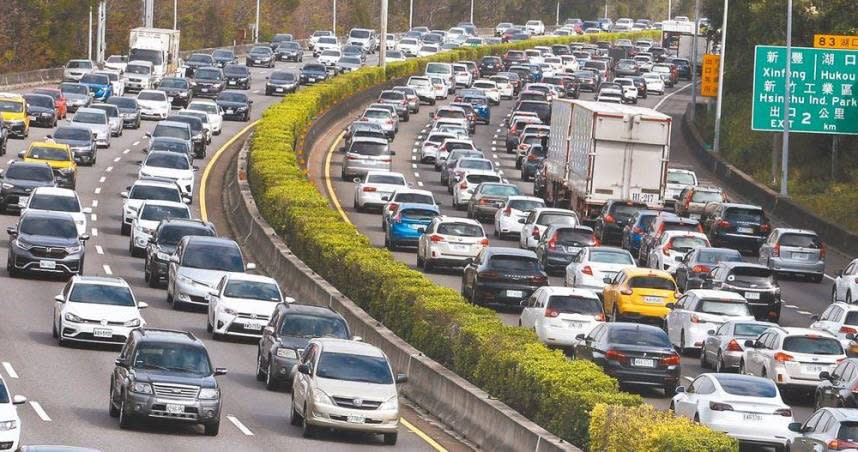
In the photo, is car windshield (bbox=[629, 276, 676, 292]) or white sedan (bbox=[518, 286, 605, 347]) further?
car windshield (bbox=[629, 276, 676, 292])

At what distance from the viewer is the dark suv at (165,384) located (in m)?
26.0

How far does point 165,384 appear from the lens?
26.1 m

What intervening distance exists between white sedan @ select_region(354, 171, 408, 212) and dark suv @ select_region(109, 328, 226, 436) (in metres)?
31.9

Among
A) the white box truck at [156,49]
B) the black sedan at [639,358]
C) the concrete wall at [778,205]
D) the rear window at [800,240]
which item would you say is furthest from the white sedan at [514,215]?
the white box truck at [156,49]

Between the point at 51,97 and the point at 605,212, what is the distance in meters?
30.6

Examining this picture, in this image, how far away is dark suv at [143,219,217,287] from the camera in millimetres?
42812

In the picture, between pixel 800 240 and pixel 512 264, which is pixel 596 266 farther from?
pixel 800 240

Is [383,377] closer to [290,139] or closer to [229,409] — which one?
[229,409]

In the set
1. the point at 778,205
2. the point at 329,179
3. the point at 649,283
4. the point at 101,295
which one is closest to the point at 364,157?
the point at 329,179

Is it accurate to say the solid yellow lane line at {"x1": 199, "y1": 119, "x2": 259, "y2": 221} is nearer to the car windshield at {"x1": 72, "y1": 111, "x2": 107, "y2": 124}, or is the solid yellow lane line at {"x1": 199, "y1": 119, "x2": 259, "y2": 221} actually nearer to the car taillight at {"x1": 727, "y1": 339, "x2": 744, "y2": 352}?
the car windshield at {"x1": 72, "y1": 111, "x2": 107, "y2": 124}

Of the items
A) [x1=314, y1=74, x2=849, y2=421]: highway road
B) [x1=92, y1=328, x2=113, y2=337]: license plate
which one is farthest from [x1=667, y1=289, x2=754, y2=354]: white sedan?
[x1=92, y1=328, x2=113, y2=337]: license plate

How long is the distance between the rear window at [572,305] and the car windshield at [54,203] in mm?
15339

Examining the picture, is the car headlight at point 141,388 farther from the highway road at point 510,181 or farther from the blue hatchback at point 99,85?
the blue hatchback at point 99,85

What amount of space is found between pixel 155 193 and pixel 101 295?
55.9 feet
